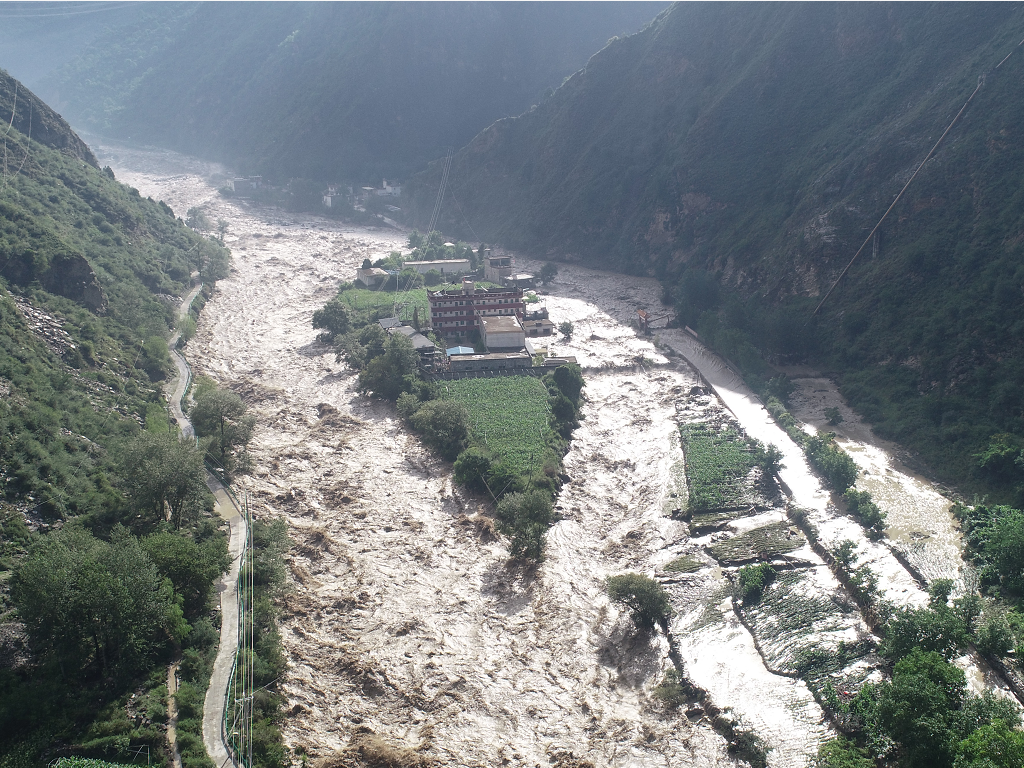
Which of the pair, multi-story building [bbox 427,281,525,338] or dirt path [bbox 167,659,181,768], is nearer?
dirt path [bbox 167,659,181,768]

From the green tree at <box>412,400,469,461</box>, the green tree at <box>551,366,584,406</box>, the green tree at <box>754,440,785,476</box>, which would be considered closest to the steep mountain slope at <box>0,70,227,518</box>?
the green tree at <box>412,400,469,461</box>

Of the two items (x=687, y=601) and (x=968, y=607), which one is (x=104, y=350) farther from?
(x=968, y=607)

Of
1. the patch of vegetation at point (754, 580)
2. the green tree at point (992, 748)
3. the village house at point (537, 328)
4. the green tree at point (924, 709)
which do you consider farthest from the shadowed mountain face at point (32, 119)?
the green tree at point (992, 748)

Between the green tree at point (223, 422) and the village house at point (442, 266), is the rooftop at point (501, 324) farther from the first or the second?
the green tree at point (223, 422)

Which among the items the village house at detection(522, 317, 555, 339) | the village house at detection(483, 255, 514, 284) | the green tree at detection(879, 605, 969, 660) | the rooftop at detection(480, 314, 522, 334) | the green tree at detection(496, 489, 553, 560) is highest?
the village house at detection(483, 255, 514, 284)

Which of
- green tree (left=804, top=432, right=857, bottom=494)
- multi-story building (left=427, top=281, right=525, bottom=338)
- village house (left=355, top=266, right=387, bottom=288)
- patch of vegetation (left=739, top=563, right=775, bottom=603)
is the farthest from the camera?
village house (left=355, top=266, right=387, bottom=288)

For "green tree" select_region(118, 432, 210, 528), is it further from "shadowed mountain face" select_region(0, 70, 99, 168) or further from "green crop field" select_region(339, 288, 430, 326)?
"shadowed mountain face" select_region(0, 70, 99, 168)
